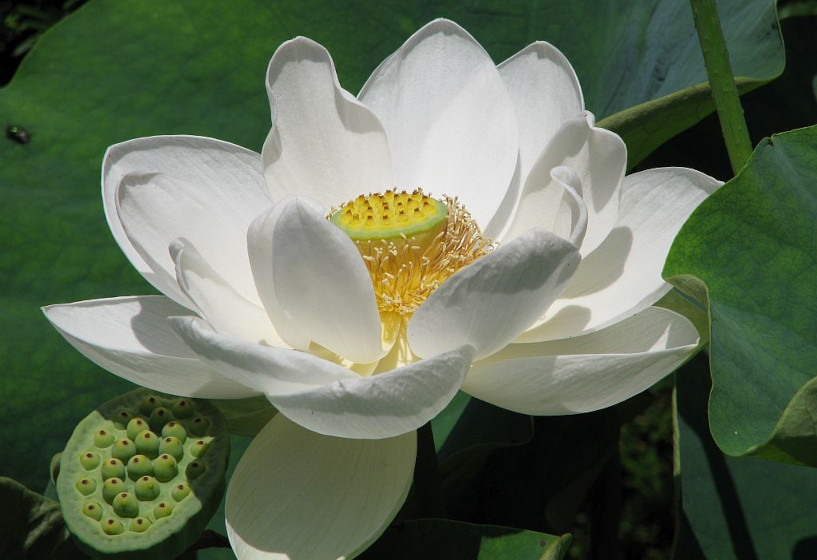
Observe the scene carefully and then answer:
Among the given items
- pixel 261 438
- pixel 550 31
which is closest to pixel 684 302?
pixel 261 438

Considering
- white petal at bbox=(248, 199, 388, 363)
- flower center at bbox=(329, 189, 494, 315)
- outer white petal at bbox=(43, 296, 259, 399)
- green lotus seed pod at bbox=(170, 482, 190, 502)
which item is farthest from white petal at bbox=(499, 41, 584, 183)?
green lotus seed pod at bbox=(170, 482, 190, 502)

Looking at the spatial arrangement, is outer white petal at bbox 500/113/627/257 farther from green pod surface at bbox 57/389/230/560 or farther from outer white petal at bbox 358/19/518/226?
green pod surface at bbox 57/389/230/560

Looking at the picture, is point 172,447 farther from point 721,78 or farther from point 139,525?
point 721,78

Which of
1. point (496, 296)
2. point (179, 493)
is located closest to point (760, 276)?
point (496, 296)

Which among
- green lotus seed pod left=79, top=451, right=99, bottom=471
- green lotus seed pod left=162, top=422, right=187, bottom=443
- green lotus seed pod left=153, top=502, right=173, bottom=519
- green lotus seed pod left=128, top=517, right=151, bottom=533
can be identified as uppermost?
green lotus seed pod left=162, top=422, right=187, bottom=443

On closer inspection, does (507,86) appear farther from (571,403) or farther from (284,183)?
(571,403)

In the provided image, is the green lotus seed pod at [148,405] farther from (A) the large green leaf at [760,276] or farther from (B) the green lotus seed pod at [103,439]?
(A) the large green leaf at [760,276]
